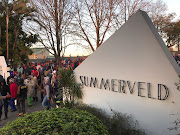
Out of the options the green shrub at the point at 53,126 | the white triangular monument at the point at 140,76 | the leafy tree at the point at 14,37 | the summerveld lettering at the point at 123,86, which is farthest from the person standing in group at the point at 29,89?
the leafy tree at the point at 14,37

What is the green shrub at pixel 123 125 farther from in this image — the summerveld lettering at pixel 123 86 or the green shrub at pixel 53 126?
the green shrub at pixel 53 126

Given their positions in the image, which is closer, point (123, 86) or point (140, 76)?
point (140, 76)

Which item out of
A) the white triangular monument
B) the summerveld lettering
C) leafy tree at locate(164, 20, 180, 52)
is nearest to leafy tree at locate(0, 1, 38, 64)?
the summerveld lettering

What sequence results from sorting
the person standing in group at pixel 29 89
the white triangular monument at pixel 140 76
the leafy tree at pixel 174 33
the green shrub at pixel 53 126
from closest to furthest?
1. the green shrub at pixel 53 126
2. the white triangular monument at pixel 140 76
3. the person standing in group at pixel 29 89
4. the leafy tree at pixel 174 33

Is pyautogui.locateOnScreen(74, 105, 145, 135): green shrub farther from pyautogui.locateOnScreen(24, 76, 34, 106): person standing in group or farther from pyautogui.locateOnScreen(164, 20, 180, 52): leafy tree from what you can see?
pyautogui.locateOnScreen(164, 20, 180, 52): leafy tree

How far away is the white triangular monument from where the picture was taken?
12.2ft

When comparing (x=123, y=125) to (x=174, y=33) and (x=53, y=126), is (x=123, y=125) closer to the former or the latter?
(x=53, y=126)

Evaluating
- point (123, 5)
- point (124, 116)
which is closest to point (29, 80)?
point (124, 116)

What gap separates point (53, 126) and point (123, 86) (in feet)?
9.55

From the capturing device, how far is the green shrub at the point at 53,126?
1986 mm

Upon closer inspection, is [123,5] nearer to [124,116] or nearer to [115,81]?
[115,81]

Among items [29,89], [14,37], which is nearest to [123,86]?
[29,89]

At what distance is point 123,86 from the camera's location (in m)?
4.57

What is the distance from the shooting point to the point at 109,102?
16.5ft
